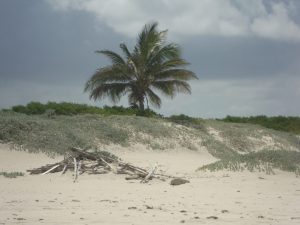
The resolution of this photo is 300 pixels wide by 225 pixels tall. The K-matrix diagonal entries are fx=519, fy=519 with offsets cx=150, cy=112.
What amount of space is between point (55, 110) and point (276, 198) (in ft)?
62.6

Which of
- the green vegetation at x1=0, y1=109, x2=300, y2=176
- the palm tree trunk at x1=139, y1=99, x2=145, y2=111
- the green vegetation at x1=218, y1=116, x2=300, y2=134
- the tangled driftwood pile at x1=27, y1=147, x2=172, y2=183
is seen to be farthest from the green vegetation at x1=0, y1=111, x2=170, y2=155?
the green vegetation at x1=218, y1=116, x2=300, y2=134

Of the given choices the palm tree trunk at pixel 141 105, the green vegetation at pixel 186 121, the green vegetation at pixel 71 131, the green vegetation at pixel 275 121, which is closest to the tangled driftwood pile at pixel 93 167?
the green vegetation at pixel 71 131

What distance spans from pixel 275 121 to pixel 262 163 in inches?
1102

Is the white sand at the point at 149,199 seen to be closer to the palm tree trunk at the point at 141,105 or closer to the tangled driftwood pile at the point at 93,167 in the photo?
the tangled driftwood pile at the point at 93,167

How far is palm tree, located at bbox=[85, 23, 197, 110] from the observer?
3130cm

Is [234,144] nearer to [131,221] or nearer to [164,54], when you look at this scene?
[164,54]

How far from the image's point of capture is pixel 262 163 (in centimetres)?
1477

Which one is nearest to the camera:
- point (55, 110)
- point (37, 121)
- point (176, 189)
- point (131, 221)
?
point (131, 221)

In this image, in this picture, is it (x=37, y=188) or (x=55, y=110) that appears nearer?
(x=37, y=188)

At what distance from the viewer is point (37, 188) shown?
447 inches

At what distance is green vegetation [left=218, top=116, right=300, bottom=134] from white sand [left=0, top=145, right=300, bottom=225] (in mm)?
25271

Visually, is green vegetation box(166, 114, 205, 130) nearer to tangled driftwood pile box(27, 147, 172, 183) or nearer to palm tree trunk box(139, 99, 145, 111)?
palm tree trunk box(139, 99, 145, 111)

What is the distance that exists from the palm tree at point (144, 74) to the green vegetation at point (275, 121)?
31.6ft

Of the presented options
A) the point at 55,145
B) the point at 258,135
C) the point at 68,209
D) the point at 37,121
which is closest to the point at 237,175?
the point at 68,209
